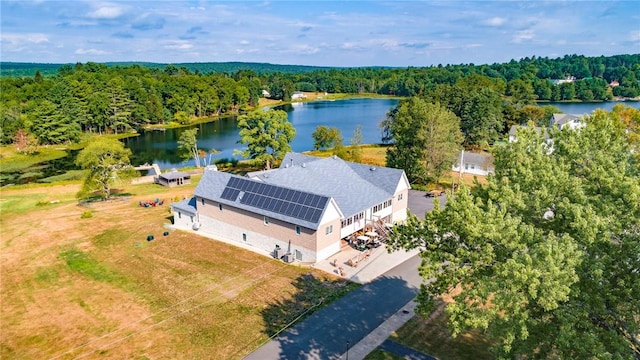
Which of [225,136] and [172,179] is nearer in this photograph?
[172,179]

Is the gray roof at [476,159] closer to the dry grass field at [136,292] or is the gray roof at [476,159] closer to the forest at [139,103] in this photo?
the forest at [139,103]

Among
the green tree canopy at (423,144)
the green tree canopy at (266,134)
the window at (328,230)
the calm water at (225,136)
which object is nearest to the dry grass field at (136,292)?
the window at (328,230)

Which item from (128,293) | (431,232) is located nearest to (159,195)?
(128,293)

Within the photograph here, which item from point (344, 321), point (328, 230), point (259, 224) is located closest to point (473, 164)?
point (328, 230)

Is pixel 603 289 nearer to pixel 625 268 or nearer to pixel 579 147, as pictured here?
pixel 625 268

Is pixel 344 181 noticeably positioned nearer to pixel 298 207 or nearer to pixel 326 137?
pixel 298 207

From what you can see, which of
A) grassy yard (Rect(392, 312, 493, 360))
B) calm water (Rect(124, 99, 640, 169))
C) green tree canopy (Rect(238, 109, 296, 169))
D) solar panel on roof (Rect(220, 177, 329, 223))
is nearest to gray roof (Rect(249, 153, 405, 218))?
solar panel on roof (Rect(220, 177, 329, 223))
